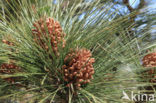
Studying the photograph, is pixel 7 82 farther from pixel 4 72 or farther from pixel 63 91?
pixel 63 91

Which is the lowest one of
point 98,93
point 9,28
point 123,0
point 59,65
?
point 98,93

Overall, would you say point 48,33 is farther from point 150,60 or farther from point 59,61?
point 150,60

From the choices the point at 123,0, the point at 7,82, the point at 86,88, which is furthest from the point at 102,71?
the point at 123,0

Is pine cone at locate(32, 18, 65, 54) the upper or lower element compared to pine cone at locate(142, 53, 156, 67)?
upper

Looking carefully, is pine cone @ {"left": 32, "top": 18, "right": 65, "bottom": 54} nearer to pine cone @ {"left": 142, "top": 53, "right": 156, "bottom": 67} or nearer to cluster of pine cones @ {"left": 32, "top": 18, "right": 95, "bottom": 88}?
cluster of pine cones @ {"left": 32, "top": 18, "right": 95, "bottom": 88}

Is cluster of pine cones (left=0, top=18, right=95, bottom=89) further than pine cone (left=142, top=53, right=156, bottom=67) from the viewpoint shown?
No

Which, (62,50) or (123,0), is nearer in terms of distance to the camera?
(62,50)

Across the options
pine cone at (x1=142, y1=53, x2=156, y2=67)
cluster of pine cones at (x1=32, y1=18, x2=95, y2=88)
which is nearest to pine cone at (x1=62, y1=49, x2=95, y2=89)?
cluster of pine cones at (x1=32, y1=18, x2=95, y2=88)

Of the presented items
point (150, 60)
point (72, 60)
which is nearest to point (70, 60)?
point (72, 60)
